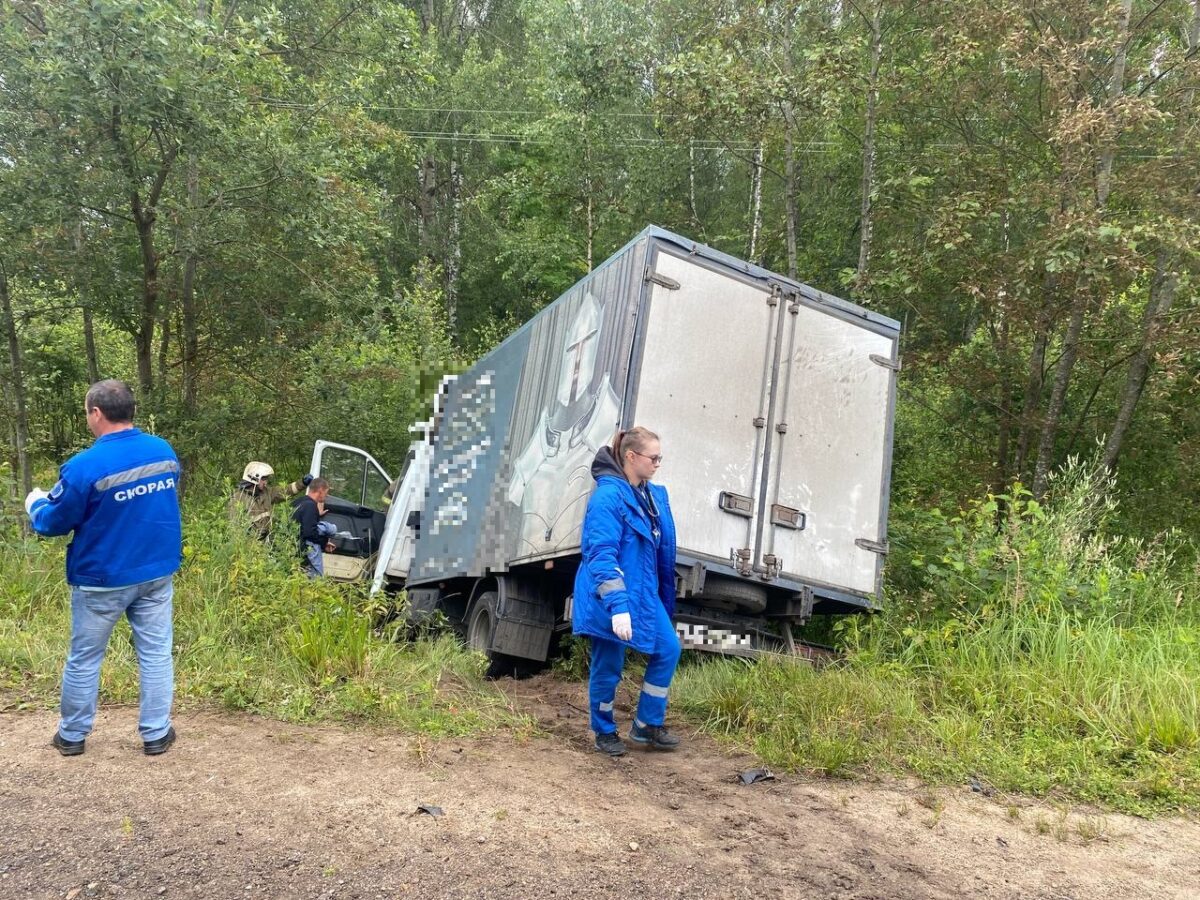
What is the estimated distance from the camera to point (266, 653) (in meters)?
5.37

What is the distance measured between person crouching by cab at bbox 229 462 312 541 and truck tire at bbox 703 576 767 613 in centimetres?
374

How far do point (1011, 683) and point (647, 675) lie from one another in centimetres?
217

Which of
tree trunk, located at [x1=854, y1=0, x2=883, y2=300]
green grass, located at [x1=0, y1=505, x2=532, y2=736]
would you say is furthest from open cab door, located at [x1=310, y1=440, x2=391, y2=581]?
tree trunk, located at [x1=854, y1=0, x2=883, y2=300]

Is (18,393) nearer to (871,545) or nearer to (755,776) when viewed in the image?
(871,545)

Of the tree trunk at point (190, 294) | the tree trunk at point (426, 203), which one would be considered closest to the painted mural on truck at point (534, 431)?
the tree trunk at point (190, 294)

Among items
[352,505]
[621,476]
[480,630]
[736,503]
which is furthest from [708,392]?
[352,505]

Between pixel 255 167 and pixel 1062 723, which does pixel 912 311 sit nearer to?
pixel 1062 723

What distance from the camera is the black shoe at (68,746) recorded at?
3.82 meters

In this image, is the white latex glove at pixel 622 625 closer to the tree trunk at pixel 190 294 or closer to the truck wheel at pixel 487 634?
the truck wheel at pixel 487 634

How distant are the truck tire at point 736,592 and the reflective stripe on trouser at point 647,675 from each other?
3.32 ft

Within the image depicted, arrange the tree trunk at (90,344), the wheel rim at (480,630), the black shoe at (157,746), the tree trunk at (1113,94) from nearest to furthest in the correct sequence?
the black shoe at (157,746), the wheel rim at (480,630), the tree trunk at (1113,94), the tree trunk at (90,344)

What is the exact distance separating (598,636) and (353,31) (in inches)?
422

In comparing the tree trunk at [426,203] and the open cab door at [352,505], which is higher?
the tree trunk at [426,203]

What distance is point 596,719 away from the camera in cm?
445
